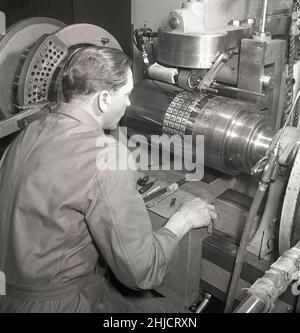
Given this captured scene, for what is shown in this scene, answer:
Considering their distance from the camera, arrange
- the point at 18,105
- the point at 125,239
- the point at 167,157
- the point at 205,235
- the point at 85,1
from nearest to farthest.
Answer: the point at 125,239
the point at 205,235
the point at 18,105
the point at 167,157
the point at 85,1

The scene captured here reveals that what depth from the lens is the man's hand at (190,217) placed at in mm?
979

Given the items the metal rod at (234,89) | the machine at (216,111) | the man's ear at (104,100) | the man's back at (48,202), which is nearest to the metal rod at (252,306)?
the machine at (216,111)

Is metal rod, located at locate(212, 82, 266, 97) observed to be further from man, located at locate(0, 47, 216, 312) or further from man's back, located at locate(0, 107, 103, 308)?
man's back, located at locate(0, 107, 103, 308)

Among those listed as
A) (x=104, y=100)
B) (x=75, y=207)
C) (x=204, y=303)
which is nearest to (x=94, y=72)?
(x=104, y=100)

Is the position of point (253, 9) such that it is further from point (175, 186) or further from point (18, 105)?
point (18, 105)

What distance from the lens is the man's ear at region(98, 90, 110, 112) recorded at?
0.89 m

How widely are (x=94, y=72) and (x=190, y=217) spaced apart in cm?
45

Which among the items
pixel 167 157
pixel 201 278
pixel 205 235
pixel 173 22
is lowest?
pixel 201 278

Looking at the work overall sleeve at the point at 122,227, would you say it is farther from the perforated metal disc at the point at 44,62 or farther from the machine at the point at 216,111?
the perforated metal disc at the point at 44,62

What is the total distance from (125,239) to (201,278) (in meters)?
0.43

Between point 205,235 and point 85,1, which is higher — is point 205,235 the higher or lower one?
the lower one

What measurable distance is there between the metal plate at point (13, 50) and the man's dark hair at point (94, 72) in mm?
417

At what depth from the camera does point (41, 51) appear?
1.17 meters
